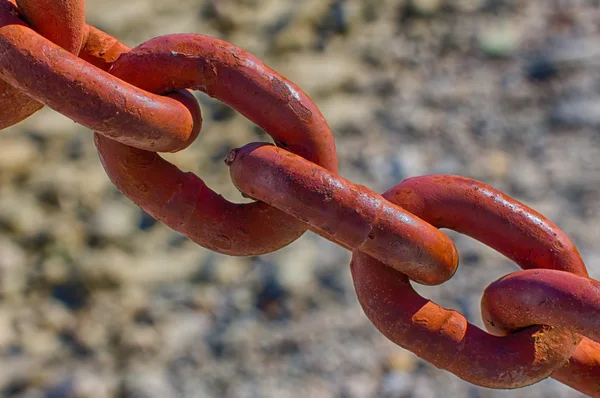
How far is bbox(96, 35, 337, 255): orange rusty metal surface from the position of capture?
745 mm

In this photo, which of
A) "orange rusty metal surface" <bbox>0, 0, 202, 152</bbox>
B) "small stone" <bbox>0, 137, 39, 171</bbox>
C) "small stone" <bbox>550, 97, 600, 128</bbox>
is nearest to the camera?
"orange rusty metal surface" <bbox>0, 0, 202, 152</bbox>

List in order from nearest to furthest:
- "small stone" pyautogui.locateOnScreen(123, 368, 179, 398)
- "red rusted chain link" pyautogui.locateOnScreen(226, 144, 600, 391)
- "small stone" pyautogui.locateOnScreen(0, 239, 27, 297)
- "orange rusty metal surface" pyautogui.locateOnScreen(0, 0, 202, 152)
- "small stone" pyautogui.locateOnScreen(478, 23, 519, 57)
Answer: "orange rusty metal surface" pyautogui.locateOnScreen(0, 0, 202, 152)
"red rusted chain link" pyautogui.locateOnScreen(226, 144, 600, 391)
"small stone" pyautogui.locateOnScreen(123, 368, 179, 398)
"small stone" pyautogui.locateOnScreen(0, 239, 27, 297)
"small stone" pyautogui.locateOnScreen(478, 23, 519, 57)

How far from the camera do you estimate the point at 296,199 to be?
28.0 inches

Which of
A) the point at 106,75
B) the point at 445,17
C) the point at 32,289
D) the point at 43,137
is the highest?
the point at 106,75

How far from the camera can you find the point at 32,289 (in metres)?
2.03

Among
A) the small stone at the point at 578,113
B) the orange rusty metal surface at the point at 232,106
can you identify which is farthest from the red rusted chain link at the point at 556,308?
the small stone at the point at 578,113

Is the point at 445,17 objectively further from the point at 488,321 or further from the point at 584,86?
the point at 488,321

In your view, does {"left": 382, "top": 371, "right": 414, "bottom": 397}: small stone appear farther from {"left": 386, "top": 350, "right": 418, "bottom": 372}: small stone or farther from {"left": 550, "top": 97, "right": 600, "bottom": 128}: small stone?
{"left": 550, "top": 97, "right": 600, "bottom": 128}: small stone

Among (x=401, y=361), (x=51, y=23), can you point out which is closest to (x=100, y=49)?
(x=51, y=23)

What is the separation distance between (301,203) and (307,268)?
4.68ft

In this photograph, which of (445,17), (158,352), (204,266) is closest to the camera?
(158,352)

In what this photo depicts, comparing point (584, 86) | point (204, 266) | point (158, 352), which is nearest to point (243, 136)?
point (204, 266)

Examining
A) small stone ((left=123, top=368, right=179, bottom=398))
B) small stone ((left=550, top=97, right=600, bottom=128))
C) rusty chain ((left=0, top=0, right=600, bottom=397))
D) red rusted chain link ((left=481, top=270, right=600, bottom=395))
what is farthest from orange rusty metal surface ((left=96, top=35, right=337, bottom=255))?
small stone ((left=550, top=97, right=600, bottom=128))

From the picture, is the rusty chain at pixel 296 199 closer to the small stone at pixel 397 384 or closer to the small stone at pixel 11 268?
the small stone at pixel 397 384
